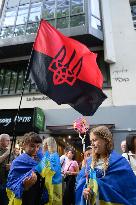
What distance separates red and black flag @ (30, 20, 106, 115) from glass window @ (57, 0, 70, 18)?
8566 millimetres

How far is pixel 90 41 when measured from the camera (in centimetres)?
1348

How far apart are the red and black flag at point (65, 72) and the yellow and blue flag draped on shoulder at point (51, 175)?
1419 millimetres

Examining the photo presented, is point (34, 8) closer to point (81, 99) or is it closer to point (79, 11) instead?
point (79, 11)

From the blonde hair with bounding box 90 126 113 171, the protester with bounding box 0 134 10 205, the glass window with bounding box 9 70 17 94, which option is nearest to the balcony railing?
the glass window with bounding box 9 70 17 94

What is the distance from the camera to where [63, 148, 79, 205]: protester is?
6336mm

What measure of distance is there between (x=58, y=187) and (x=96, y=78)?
266 cm

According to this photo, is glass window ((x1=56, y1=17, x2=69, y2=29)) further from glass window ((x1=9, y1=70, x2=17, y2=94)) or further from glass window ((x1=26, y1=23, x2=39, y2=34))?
glass window ((x1=9, y1=70, x2=17, y2=94))

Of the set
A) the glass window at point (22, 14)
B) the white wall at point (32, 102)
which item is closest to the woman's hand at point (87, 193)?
the white wall at point (32, 102)

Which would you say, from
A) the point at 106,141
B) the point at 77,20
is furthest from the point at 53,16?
the point at 106,141

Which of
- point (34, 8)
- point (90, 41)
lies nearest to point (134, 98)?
point (90, 41)

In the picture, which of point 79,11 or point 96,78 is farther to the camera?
point 79,11

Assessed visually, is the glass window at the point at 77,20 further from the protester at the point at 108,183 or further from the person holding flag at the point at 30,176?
the protester at the point at 108,183

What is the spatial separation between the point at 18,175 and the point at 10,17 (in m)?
13.1

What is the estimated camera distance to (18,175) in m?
4.04
